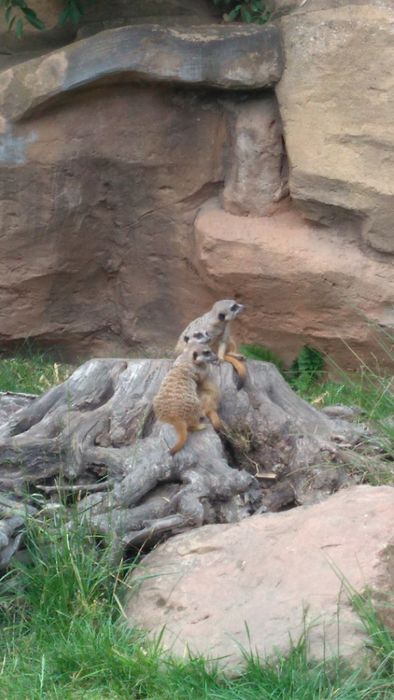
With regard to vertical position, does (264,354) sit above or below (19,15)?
below

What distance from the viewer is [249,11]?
7.11 meters

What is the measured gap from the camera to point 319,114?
667 cm

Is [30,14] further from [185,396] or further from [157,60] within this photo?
[185,396]

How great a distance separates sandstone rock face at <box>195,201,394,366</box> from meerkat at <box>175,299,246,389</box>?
3.38 ft

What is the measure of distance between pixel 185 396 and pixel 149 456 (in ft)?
0.95

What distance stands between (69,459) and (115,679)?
140 centimetres

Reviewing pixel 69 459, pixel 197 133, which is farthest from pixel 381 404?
pixel 197 133

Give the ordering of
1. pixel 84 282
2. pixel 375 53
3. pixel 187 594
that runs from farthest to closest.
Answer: pixel 84 282
pixel 375 53
pixel 187 594

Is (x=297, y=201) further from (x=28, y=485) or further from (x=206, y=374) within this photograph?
(x=28, y=485)

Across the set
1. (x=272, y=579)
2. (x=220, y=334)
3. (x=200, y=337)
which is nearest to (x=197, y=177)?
(x=220, y=334)

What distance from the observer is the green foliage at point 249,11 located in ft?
23.2

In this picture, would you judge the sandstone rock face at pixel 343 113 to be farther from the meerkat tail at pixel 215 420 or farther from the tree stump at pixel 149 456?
the meerkat tail at pixel 215 420

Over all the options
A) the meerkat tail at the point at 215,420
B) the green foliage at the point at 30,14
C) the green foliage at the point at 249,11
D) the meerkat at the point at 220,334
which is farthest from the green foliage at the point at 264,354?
the green foliage at the point at 30,14

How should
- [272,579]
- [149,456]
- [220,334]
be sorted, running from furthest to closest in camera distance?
1. [220,334]
2. [149,456]
3. [272,579]
